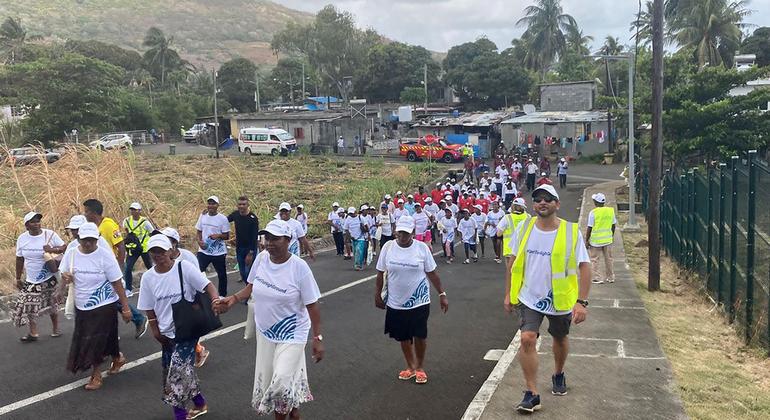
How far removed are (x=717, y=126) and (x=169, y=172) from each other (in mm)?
23858

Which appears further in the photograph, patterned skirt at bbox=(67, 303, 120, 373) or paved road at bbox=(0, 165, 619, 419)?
patterned skirt at bbox=(67, 303, 120, 373)

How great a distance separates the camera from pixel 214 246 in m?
10.1

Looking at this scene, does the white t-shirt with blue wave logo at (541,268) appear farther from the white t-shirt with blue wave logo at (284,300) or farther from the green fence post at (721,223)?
the green fence post at (721,223)

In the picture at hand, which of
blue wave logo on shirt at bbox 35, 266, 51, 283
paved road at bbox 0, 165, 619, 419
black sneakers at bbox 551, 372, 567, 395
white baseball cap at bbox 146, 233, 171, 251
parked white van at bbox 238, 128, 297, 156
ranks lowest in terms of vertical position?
paved road at bbox 0, 165, 619, 419

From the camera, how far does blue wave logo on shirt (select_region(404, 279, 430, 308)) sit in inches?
260

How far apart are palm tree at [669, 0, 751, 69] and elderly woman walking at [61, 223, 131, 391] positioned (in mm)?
41168

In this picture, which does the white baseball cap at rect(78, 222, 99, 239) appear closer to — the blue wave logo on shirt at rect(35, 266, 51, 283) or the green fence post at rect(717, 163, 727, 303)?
the blue wave logo on shirt at rect(35, 266, 51, 283)

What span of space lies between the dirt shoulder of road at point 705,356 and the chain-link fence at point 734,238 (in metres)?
0.24

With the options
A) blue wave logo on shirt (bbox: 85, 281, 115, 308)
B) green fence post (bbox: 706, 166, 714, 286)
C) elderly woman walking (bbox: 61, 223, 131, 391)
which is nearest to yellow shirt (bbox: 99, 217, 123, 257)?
elderly woman walking (bbox: 61, 223, 131, 391)

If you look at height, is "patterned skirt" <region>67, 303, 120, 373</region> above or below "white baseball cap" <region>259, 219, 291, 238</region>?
below

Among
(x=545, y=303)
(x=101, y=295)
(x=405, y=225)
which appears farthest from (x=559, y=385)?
(x=101, y=295)

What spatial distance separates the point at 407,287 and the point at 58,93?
44882 mm

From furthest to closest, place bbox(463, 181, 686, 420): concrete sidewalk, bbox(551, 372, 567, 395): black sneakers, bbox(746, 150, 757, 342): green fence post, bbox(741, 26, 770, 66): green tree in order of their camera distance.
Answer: bbox(741, 26, 770, 66): green tree, bbox(746, 150, 757, 342): green fence post, bbox(551, 372, 567, 395): black sneakers, bbox(463, 181, 686, 420): concrete sidewalk

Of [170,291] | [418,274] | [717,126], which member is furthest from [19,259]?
[717,126]
